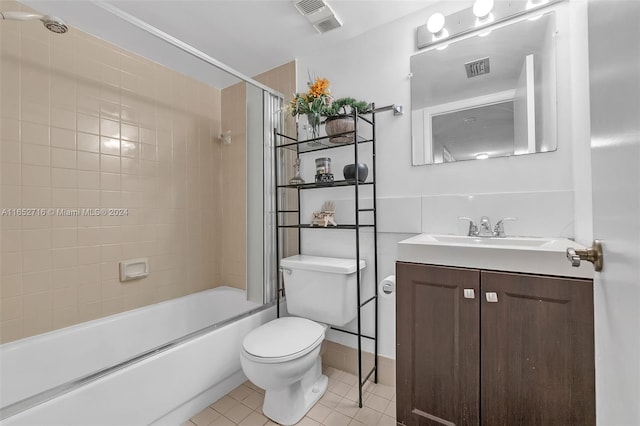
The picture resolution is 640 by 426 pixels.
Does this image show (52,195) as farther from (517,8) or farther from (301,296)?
(517,8)

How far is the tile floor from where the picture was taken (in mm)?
1365

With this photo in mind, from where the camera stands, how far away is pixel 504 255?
38.0 inches

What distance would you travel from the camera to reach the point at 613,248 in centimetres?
48

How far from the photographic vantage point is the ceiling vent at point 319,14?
1477 mm

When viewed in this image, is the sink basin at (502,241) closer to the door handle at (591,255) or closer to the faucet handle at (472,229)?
the faucet handle at (472,229)

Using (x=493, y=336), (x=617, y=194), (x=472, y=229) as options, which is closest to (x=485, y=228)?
(x=472, y=229)

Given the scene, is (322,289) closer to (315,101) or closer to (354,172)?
(354,172)

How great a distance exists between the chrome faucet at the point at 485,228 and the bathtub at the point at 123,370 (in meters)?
1.39

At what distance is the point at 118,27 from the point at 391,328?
98.4 inches

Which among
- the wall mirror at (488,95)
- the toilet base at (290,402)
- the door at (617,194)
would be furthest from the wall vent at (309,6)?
the toilet base at (290,402)

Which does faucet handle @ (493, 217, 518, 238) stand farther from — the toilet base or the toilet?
the toilet base

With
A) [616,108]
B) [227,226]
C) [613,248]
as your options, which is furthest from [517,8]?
[227,226]

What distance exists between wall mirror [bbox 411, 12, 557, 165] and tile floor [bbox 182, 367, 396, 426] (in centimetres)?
136

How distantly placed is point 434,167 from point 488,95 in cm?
43
